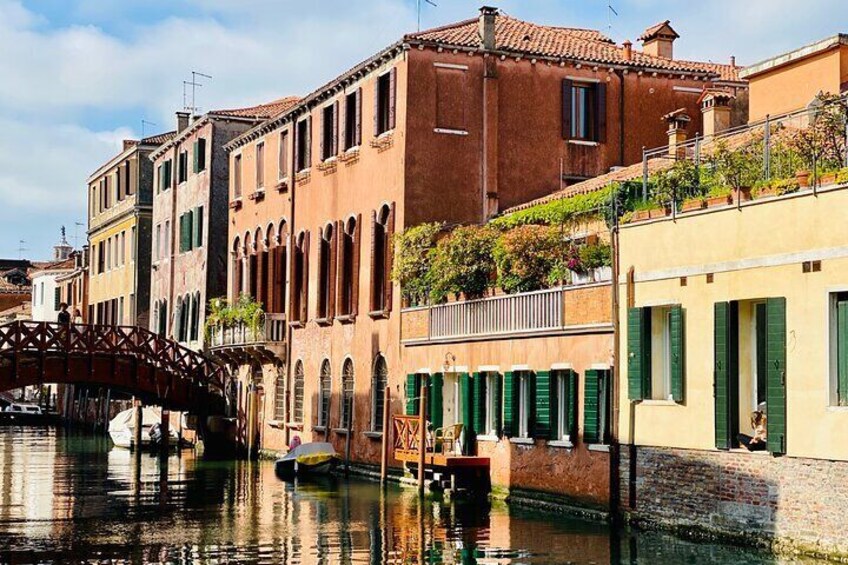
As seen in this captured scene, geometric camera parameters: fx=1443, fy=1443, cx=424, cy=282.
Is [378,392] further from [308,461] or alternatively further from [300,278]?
[300,278]

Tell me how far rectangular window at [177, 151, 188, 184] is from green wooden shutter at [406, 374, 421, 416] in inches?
809

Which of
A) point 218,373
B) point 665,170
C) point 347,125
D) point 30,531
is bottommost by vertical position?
point 30,531

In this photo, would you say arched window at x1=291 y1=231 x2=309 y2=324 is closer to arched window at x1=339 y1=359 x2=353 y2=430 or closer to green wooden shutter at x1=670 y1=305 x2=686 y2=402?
arched window at x1=339 y1=359 x2=353 y2=430

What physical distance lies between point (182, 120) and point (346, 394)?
70.4 ft

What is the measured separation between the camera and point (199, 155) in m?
45.3

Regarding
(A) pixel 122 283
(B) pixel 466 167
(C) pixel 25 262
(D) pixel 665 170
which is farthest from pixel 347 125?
(C) pixel 25 262

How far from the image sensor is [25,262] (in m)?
95.9

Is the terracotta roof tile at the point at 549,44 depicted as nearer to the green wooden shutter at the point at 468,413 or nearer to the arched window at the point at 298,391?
the green wooden shutter at the point at 468,413

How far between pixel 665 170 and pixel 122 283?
127ft

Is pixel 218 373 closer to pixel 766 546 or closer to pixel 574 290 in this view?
pixel 574 290

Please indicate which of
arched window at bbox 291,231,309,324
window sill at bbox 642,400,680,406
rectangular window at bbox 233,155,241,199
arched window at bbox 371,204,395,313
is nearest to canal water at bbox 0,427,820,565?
window sill at bbox 642,400,680,406

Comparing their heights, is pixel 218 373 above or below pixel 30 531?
above

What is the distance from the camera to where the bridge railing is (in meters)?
36.2

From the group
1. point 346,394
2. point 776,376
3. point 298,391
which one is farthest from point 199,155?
point 776,376
